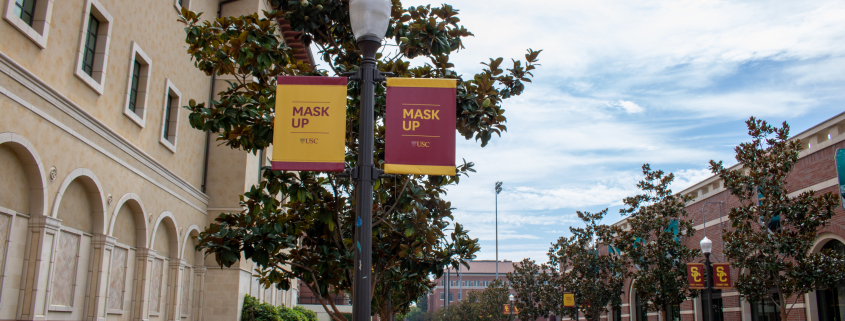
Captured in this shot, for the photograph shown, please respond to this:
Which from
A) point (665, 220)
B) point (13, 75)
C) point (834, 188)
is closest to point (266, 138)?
point (13, 75)

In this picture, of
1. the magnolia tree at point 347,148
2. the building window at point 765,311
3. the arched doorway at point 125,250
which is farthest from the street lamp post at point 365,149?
the building window at point 765,311

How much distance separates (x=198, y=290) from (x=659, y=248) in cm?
1807

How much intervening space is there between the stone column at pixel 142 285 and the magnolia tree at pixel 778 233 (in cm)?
1704

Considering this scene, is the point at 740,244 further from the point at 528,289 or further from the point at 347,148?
the point at 528,289

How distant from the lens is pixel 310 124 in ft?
19.4

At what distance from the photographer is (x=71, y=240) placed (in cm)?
1344

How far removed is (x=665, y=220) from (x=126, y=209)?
20339mm

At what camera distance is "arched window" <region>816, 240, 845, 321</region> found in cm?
2064

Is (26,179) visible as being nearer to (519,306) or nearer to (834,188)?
(834,188)

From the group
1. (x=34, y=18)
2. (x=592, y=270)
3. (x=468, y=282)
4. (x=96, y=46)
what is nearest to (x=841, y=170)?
(x=592, y=270)

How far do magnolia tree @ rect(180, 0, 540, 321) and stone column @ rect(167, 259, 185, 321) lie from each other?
11.6 meters

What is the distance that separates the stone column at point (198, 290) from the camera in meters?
21.4

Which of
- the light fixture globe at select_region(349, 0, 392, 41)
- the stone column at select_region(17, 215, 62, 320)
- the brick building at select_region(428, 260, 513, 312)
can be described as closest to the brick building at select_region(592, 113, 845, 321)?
the light fixture globe at select_region(349, 0, 392, 41)

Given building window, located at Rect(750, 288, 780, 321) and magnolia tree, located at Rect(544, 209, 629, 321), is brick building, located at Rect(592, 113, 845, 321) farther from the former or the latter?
magnolia tree, located at Rect(544, 209, 629, 321)
